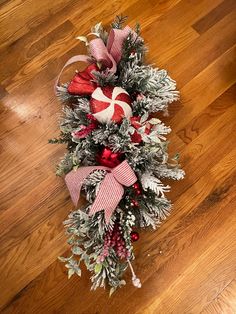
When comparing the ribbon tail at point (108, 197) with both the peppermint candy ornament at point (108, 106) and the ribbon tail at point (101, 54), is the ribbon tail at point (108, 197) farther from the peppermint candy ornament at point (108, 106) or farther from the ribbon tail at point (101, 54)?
the ribbon tail at point (101, 54)

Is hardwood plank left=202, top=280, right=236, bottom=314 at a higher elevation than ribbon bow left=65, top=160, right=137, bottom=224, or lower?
lower

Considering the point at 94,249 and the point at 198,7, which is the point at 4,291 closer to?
the point at 94,249

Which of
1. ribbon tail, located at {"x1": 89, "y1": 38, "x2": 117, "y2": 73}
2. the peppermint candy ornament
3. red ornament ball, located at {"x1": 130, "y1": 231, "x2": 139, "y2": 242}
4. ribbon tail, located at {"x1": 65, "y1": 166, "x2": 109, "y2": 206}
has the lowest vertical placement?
red ornament ball, located at {"x1": 130, "y1": 231, "x2": 139, "y2": 242}

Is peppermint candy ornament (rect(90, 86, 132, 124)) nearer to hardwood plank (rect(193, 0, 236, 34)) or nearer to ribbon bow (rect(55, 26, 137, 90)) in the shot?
ribbon bow (rect(55, 26, 137, 90))

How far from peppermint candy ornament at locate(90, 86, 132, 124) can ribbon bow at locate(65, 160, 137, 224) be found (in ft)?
0.48

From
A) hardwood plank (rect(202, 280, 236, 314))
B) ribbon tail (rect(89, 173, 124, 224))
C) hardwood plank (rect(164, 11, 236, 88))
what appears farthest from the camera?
hardwood plank (rect(164, 11, 236, 88))

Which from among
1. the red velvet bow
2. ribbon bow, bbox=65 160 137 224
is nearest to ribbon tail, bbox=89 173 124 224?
ribbon bow, bbox=65 160 137 224

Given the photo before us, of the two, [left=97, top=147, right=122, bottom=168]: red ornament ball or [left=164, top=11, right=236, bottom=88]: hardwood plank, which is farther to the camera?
[left=164, top=11, right=236, bottom=88]: hardwood plank

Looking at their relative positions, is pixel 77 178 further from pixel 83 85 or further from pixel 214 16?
pixel 214 16

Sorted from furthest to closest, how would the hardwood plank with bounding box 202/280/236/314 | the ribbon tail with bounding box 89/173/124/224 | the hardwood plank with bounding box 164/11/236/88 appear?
the hardwood plank with bounding box 164/11/236/88 < the hardwood plank with bounding box 202/280/236/314 < the ribbon tail with bounding box 89/173/124/224

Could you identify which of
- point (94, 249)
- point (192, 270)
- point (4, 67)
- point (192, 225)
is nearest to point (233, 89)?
point (192, 225)

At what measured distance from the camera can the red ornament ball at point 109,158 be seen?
0.99 metres

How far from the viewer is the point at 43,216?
3.86 ft

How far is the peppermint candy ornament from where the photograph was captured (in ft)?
3.33
